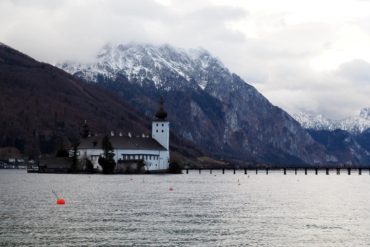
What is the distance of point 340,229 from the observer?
76.6 metres

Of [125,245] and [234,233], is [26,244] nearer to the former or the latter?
[125,245]

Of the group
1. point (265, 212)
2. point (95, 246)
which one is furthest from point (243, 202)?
point (95, 246)

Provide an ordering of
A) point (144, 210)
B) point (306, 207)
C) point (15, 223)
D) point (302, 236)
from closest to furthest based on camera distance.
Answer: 1. point (302, 236)
2. point (15, 223)
3. point (144, 210)
4. point (306, 207)

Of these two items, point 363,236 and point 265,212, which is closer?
point 363,236

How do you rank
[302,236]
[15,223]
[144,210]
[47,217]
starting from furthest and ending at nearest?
[144,210]
[47,217]
[15,223]
[302,236]

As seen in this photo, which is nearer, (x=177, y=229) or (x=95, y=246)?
(x=95, y=246)

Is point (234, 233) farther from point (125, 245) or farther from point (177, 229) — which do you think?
point (125, 245)

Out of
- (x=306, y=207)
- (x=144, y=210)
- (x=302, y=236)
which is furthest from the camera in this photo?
(x=306, y=207)

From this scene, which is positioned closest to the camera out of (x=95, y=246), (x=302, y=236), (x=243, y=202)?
(x=95, y=246)

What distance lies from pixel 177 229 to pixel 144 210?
21523mm

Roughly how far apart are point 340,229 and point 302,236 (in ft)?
27.0

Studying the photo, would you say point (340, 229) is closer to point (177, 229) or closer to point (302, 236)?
point (302, 236)

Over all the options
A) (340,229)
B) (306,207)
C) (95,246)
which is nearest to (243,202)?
(306,207)

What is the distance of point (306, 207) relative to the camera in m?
107
